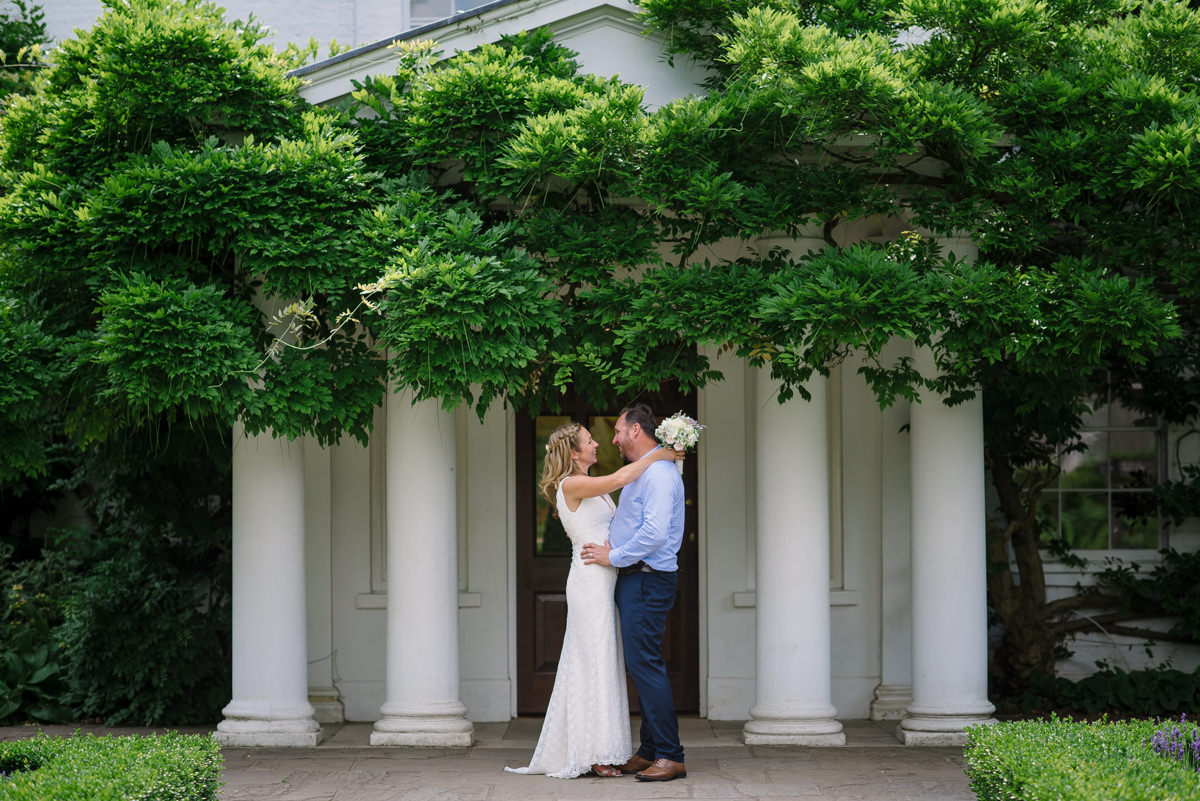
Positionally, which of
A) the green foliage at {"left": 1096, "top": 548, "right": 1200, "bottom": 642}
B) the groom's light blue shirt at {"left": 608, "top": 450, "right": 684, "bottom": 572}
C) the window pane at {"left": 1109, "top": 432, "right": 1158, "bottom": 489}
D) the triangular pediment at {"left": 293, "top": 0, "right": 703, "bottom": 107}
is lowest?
the green foliage at {"left": 1096, "top": 548, "right": 1200, "bottom": 642}

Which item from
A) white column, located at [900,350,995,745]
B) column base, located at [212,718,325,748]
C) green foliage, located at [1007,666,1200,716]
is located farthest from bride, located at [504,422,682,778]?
green foliage, located at [1007,666,1200,716]

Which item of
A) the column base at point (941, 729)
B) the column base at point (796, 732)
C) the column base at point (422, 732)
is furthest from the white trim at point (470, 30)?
the column base at point (941, 729)

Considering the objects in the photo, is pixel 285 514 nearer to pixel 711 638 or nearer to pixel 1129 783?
pixel 711 638

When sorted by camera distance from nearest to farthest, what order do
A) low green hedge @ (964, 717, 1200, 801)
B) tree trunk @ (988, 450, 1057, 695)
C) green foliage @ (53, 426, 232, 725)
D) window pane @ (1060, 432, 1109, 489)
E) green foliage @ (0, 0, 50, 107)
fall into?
low green hedge @ (964, 717, 1200, 801) < green foliage @ (53, 426, 232, 725) < tree trunk @ (988, 450, 1057, 695) < green foliage @ (0, 0, 50, 107) < window pane @ (1060, 432, 1109, 489)

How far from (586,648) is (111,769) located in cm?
262

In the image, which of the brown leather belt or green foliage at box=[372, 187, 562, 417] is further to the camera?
the brown leather belt

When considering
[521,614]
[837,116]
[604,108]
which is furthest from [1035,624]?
[604,108]

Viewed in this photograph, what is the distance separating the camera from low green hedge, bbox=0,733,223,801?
4.93 meters

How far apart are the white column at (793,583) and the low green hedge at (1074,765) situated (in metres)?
2.07

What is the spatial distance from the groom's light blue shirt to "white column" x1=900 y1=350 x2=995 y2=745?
2.10m

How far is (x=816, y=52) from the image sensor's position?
6797mm

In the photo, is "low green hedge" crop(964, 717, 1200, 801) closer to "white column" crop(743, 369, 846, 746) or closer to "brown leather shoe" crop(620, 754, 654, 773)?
"brown leather shoe" crop(620, 754, 654, 773)

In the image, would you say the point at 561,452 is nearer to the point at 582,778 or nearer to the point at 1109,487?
the point at 582,778

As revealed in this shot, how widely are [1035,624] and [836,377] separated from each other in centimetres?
260
